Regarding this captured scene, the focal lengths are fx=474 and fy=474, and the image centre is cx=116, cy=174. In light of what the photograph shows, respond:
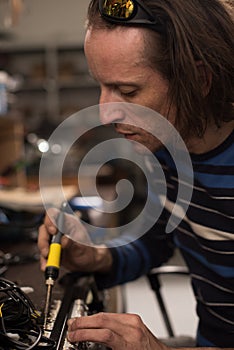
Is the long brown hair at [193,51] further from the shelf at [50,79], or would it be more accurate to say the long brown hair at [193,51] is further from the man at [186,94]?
the shelf at [50,79]

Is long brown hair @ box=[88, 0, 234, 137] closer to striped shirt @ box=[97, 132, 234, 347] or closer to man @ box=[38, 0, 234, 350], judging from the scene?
man @ box=[38, 0, 234, 350]

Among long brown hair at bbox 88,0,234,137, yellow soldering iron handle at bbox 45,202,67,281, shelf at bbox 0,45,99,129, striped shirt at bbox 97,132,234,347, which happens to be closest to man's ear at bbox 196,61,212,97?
long brown hair at bbox 88,0,234,137

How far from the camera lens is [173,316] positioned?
2.68m

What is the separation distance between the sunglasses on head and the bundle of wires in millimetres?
480

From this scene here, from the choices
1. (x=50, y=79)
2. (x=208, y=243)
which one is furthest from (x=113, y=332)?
(x=50, y=79)

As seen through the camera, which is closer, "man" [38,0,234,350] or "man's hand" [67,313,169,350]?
"man's hand" [67,313,169,350]

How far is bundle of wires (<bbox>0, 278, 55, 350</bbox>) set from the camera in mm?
602

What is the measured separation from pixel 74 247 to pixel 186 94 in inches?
16.4

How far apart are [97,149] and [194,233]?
2882mm

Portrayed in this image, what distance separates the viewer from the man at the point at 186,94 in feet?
2.66

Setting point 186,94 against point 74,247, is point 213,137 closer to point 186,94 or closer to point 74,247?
point 186,94

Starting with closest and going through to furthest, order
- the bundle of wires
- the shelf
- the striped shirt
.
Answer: the bundle of wires, the striped shirt, the shelf

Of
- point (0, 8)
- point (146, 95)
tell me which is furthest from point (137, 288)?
point (146, 95)

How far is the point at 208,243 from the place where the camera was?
0.97 m
